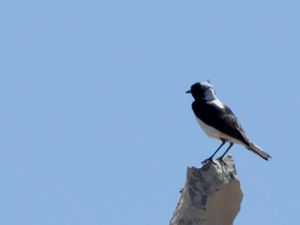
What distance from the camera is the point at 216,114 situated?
17.5 metres

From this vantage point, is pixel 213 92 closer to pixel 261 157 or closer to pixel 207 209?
pixel 261 157

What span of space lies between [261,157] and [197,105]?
70.6 inches

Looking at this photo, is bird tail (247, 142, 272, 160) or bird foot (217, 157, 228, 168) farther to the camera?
bird tail (247, 142, 272, 160)

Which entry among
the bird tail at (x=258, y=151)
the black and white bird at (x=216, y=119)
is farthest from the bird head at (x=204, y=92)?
the bird tail at (x=258, y=151)

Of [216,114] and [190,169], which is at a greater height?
[216,114]

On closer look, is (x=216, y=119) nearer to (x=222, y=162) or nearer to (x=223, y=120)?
(x=223, y=120)

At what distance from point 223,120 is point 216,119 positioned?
14 centimetres

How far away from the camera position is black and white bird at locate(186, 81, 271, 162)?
17.3 m

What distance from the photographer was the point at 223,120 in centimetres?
1739

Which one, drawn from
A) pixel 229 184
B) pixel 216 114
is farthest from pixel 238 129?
pixel 229 184

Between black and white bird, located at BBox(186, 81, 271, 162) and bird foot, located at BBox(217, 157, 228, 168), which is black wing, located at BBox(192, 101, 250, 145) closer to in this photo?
black and white bird, located at BBox(186, 81, 271, 162)

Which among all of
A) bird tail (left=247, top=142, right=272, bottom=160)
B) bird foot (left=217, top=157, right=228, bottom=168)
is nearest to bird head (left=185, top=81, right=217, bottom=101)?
bird tail (left=247, top=142, right=272, bottom=160)

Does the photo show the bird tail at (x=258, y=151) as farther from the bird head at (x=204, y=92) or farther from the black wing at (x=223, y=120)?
the bird head at (x=204, y=92)

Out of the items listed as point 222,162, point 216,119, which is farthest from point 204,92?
point 222,162
